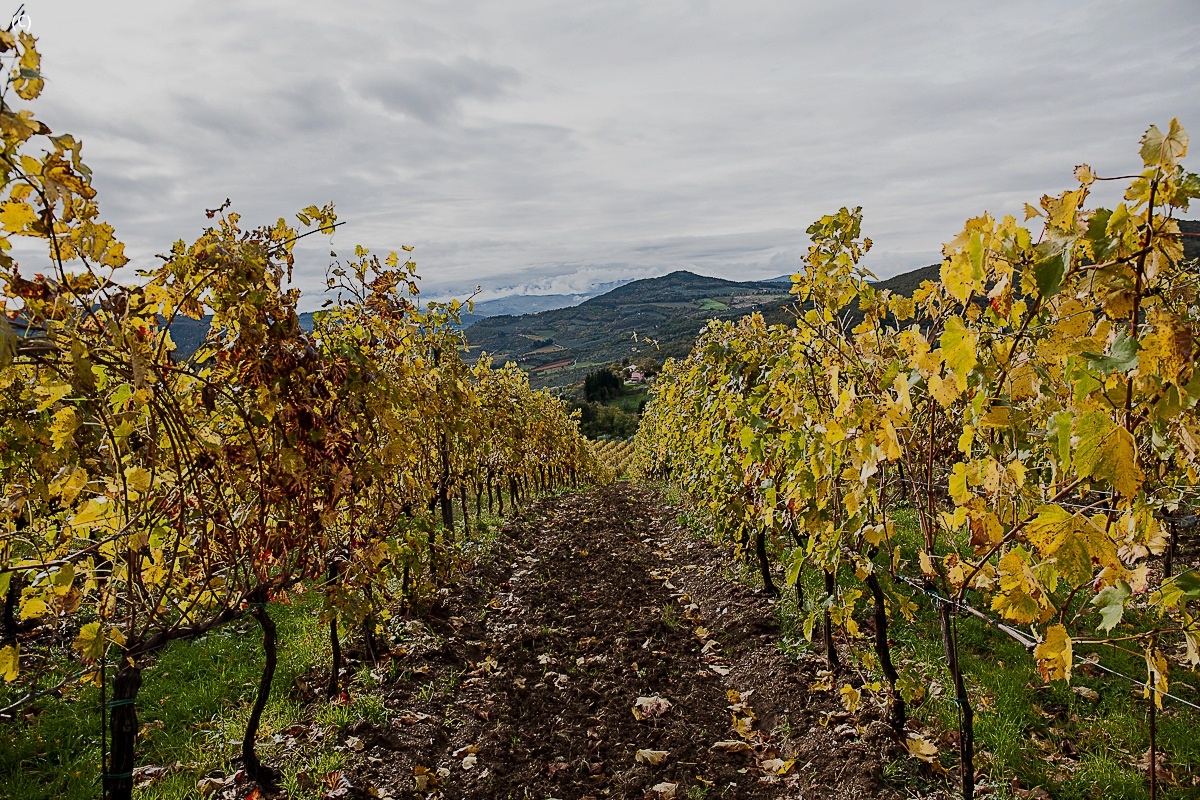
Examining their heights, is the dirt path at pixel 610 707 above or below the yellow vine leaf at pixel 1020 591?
below

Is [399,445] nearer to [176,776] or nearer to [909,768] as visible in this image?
[176,776]

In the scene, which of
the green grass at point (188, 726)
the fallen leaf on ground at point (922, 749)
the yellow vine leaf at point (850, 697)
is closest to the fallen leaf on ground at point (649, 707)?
the yellow vine leaf at point (850, 697)

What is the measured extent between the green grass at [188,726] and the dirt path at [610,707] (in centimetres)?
32

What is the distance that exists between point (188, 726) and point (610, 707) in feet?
10.8

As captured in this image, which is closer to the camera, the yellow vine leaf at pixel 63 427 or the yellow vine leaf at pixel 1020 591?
the yellow vine leaf at pixel 1020 591

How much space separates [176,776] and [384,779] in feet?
4.31

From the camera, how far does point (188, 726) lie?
15.9ft

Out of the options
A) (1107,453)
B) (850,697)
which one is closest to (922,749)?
(850,697)

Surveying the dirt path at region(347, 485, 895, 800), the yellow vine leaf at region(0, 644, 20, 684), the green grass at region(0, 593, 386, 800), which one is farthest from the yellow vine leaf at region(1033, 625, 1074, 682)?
the green grass at region(0, 593, 386, 800)

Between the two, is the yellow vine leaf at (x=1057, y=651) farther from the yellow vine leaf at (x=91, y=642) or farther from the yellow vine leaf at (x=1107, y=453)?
the yellow vine leaf at (x=91, y=642)

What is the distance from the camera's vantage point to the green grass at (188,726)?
13.2 feet

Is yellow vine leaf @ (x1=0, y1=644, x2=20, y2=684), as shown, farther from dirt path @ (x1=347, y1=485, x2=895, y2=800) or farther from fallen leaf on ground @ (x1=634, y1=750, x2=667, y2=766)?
fallen leaf on ground @ (x1=634, y1=750, x2=667, y2=766)

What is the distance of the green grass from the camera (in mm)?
4027

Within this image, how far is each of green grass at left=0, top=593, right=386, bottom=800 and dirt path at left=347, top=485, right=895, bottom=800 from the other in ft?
1.04
